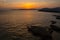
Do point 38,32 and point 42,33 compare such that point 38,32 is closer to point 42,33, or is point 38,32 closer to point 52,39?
point 42,33

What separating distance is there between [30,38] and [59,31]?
5.16 meters

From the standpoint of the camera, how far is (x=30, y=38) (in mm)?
14289

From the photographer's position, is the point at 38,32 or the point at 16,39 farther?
the point at 38,32

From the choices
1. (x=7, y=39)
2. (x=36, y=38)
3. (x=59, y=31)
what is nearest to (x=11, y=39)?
(x=7, y=39)

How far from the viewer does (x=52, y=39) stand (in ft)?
44.1

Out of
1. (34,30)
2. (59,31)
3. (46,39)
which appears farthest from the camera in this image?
(59,31)

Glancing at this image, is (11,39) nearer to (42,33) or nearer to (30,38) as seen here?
(30,38)

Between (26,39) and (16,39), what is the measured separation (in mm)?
1137

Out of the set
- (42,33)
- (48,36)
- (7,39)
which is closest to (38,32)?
(42,33)

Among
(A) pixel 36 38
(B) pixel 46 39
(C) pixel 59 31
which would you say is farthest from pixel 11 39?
(C) pixel 59 31

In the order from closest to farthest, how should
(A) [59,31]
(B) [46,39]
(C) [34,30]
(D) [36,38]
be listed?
(B) [46,39] → (D) [36,38] → (C) [34,30] → (A) [59,31]

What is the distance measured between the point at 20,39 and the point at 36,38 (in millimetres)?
1859

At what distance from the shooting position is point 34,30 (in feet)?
52.0

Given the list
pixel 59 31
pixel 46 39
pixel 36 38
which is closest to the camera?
pixel 46 39
